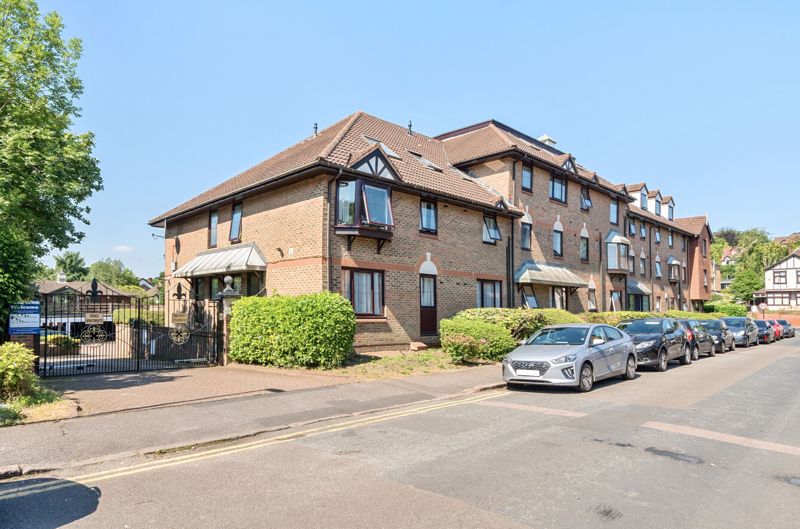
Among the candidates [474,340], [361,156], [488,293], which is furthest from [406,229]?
[488,293]

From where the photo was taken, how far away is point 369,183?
17016 millimetres

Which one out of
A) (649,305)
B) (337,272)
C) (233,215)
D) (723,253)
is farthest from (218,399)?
(723,253)

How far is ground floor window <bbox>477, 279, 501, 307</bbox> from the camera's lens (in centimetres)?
2184

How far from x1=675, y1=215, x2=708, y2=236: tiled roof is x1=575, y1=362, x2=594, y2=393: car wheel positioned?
4262cm

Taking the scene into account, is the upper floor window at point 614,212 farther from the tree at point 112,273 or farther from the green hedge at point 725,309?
the tree at point 112,273

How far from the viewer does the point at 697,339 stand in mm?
19516

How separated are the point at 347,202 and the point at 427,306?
5209mm

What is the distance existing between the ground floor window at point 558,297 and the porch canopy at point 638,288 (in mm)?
10458

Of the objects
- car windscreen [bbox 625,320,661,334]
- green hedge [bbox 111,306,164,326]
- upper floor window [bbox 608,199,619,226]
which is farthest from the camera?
upper floor window [bbox 608,199,619,226]

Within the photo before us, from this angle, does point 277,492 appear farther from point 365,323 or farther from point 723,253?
point 723,253

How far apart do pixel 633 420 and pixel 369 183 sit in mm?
11226

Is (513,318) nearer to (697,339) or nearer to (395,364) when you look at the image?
(395,364)

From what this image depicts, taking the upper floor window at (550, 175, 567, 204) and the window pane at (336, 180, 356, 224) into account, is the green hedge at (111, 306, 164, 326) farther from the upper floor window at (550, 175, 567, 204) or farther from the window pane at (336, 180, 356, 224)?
the upper floor window at (550, 175, 567, 204)

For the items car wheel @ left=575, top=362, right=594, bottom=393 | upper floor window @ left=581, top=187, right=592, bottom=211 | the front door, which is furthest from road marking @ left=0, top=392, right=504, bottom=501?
upper floor window @ left=581, top=187, right=592, bottom=211
